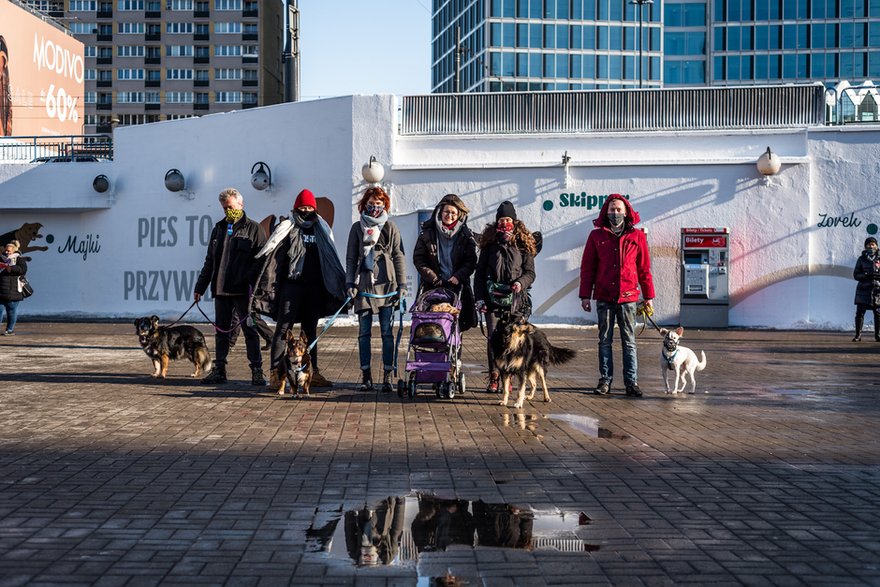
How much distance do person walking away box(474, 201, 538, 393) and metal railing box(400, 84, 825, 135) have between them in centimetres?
1435

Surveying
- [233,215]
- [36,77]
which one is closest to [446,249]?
[233,215]

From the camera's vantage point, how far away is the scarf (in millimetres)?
11461

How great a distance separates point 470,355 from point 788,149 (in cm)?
1126

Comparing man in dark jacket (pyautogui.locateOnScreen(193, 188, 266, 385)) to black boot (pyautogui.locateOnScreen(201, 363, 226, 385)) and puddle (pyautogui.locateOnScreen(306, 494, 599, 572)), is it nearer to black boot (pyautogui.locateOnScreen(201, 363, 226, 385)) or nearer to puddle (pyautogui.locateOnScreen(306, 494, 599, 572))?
black boot (pyautogui.locateOnScreen(201, 363, 226, 385))

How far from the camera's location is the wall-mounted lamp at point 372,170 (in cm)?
2488

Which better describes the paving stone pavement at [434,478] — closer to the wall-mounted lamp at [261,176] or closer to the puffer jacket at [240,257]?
the puffer jacket at [240,257]

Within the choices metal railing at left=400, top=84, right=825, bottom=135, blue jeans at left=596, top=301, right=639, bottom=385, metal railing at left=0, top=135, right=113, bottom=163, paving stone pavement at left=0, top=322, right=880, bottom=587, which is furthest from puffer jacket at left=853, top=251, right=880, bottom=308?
metal railing at left=0, top=135, right=113, bottom=163

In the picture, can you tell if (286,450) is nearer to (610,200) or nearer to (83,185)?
(610,200)

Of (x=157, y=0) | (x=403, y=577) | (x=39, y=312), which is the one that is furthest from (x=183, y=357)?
(x=157, y=0)

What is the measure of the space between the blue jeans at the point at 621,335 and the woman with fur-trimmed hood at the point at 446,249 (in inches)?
61.0

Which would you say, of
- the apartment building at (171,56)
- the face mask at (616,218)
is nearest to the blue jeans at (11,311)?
the face mask at (616,218)

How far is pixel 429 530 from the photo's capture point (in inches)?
211

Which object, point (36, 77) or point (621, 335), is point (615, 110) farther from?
point (36, 77)

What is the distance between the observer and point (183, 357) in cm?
1312
